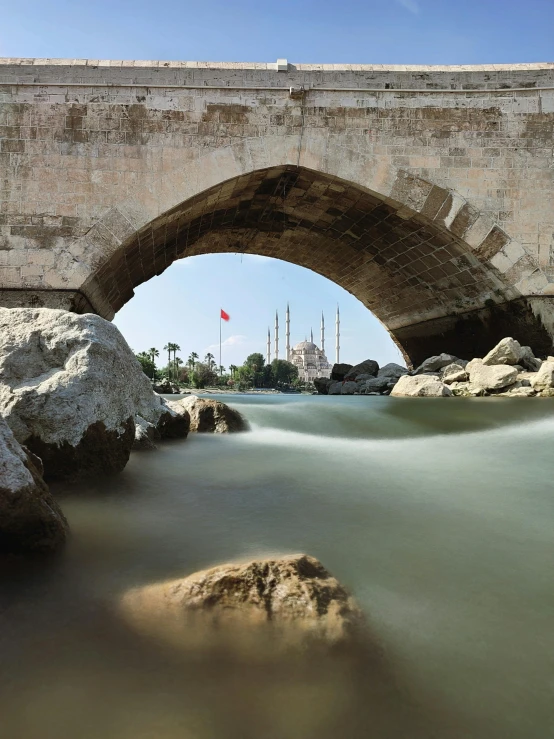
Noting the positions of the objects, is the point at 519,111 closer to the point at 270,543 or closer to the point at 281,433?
the point at 281,433

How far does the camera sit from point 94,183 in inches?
355

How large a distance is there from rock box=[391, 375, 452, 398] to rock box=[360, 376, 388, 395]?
2.04 m

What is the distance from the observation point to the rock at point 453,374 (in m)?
10.7

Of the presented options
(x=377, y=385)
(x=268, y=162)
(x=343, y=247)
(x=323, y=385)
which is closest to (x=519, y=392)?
(x=377, y=385)

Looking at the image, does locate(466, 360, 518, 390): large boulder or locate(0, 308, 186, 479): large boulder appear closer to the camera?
locate(0, 308, 186, 479): large boulder

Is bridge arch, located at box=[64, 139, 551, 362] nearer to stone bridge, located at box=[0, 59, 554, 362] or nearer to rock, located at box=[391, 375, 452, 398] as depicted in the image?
stone bridge, located at box=[0, 59, 554, 362]

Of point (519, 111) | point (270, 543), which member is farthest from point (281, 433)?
point (519, 111)

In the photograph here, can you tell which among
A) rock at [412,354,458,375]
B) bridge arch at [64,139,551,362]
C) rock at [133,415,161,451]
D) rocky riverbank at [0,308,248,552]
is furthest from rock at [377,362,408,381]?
rocky riverbank at [0,308,248,552]

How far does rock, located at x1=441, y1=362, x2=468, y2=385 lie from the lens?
10.7m

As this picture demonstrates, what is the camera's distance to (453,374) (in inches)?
429

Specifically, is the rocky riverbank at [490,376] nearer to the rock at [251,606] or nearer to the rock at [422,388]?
the rock at [422,388]

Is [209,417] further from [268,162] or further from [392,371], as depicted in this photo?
[392,371]

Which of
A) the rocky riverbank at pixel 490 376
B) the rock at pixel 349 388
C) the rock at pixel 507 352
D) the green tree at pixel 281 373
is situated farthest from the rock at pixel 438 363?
the green tree at pixel 281 373

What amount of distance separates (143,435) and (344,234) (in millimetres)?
8985
